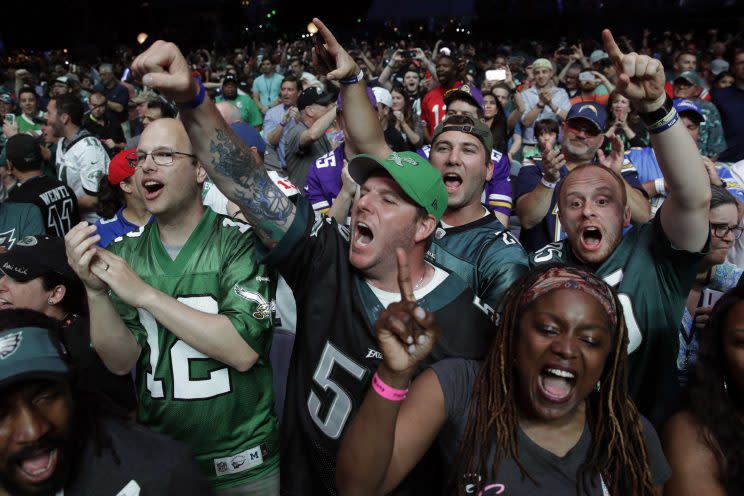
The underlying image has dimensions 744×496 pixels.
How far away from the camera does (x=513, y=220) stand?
6.36 metres

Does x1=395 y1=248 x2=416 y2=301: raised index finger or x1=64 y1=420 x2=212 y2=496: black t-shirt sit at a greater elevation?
x1=395 y1=248 x2=416 y2=301: raised index finger

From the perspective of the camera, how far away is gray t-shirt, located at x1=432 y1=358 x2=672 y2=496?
6.29 ft

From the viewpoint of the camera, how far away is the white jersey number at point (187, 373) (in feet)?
8.11

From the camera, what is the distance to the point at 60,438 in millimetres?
1832

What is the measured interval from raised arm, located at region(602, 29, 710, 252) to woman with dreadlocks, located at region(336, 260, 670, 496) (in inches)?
21.4

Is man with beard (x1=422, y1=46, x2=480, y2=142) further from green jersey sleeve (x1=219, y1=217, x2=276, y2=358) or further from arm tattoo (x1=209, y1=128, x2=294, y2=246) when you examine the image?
arm tattoo (x1=209, y1=128, x2=294, y2=246)

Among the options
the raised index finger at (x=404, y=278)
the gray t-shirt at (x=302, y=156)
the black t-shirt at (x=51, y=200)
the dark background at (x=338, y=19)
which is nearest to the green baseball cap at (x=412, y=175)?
the raised index finger at (x=404, y=278)

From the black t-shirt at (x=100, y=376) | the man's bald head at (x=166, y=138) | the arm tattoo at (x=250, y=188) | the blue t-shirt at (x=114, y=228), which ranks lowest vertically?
the black t-shirt at (x=100, y=376)

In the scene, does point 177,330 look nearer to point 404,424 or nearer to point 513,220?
point 404,424

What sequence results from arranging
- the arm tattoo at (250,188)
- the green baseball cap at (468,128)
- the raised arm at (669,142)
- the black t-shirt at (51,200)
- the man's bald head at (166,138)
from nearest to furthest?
1. the arm tattoo at (250,188)
2. the raised arm at (669,142)
3. the man's bald head at (166,138)
4. the green baseball cap at (468,128)
5. the black t-shirt at (51,200)

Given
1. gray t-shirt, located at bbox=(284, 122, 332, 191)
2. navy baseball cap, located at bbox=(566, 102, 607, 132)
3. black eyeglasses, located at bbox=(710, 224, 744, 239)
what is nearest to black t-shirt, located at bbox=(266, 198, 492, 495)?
black eyeglasses, located at bbox=(710, 224, 744, 239)

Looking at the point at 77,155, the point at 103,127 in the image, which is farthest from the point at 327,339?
the point at 103,127

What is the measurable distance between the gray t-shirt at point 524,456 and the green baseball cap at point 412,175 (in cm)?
61

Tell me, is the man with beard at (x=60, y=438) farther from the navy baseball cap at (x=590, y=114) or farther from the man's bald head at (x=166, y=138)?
the navy baseball cap at (x=590, y=114)
